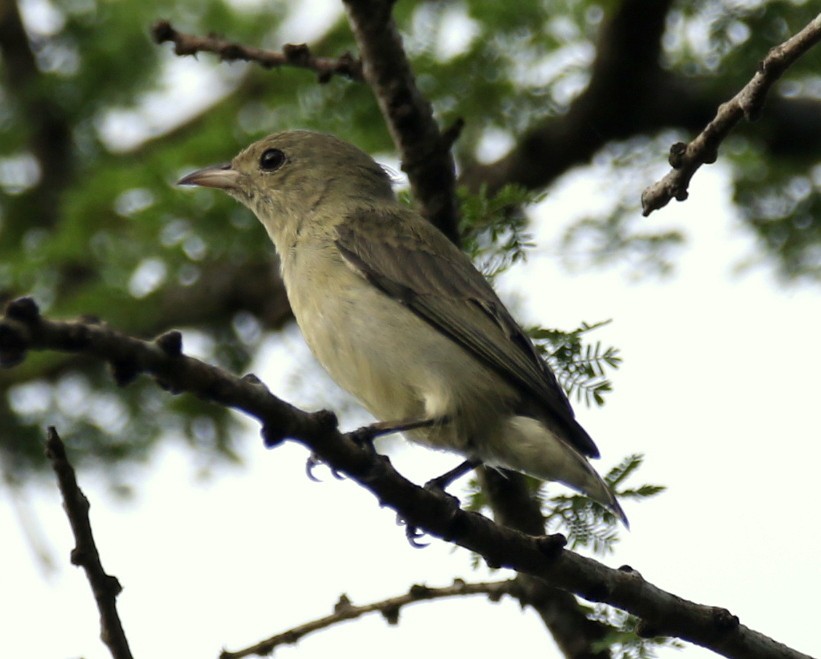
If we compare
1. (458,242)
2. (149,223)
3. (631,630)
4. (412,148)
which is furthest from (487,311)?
(149,223)

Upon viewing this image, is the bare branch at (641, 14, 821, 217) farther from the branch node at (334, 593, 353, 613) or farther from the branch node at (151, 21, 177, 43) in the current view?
the branch node at (151, 21, 177, 43)

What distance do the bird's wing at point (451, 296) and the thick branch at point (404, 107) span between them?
332 millimetres

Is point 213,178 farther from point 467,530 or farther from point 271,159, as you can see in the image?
point 467,530

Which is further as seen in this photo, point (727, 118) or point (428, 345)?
point (428, 345)

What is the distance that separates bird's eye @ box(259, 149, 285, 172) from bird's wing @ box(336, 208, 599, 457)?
2.80ft

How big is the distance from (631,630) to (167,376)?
2.02 meters

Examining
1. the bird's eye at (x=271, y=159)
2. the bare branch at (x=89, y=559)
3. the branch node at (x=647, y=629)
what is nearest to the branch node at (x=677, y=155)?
the branch node at (x=647, y=629)

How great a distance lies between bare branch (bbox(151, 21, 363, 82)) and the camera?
4.71 m

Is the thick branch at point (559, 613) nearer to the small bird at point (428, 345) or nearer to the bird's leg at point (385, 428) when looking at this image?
the small bird at point (428, 345)

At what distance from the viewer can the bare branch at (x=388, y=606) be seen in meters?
3.58

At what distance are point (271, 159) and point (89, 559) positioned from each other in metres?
3.76

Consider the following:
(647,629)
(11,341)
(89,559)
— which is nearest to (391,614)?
(647,629)

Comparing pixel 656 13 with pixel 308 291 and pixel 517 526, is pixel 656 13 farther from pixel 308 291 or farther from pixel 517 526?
pixel 517 526

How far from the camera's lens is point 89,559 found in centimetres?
263
